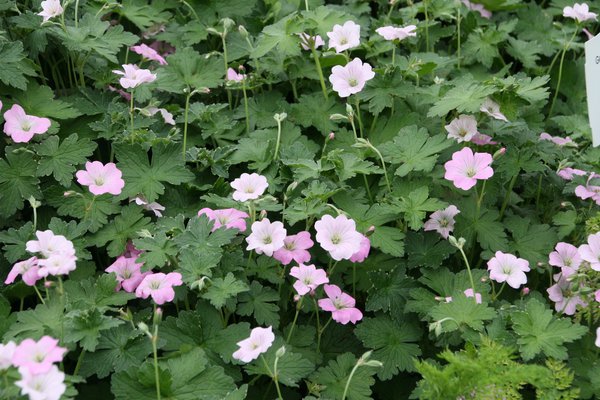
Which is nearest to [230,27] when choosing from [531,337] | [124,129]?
[124,129]

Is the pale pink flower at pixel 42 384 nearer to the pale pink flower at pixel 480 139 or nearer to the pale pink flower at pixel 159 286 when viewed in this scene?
the pale pink flower at pixel 159 286

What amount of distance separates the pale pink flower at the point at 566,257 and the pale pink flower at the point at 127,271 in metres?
1.18

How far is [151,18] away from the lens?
10.0ft

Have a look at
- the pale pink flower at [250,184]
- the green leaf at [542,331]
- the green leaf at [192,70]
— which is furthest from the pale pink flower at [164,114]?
the green leaf at [542,331]

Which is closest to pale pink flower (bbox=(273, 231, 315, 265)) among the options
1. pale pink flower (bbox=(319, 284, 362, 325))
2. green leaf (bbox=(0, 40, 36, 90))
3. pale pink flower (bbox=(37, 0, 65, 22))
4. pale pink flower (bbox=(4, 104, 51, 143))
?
pale pink flower (bbox=(319, 284, 362, 325))

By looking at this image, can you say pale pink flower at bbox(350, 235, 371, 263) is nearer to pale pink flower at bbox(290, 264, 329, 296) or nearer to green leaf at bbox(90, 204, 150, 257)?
pale pink flower at bbox(290, 264, 329, 296)

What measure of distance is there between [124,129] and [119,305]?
2.11ft

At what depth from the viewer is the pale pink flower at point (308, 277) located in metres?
2.13

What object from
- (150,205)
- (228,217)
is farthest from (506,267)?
(150,205)

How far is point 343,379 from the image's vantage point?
6.98ft

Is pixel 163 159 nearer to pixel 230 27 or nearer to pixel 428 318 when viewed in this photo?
pixel 230 27

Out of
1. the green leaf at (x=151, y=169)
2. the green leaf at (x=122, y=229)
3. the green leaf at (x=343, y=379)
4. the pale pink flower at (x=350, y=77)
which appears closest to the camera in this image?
the green leaf at (x=343, y=379)

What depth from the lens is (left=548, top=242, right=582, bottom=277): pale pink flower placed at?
2.32 m

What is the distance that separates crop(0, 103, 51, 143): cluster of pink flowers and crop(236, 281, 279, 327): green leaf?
2.77 ft
